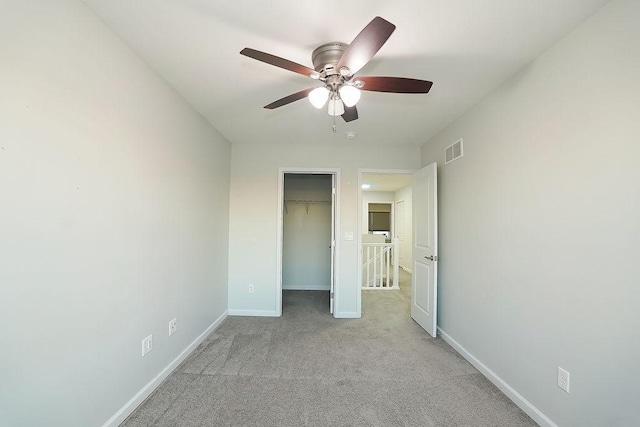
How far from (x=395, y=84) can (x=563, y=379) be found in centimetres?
203

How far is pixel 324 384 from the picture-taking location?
2275mm

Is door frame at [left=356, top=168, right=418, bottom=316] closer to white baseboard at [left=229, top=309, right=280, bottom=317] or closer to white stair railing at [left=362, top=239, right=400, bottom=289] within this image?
white baseboard at [left=229, top=309, right=280, bottom=317]

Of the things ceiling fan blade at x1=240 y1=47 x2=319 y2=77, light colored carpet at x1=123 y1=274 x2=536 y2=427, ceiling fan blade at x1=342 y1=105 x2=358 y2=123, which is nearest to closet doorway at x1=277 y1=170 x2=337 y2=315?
light colored carpet at x1=123 y1=274 x2=536 y2=427

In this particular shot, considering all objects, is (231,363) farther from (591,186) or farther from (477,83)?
(477,83)

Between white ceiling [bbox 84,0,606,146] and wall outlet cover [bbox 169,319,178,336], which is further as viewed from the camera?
wall outlet cover [bbox 169,319,178,336]

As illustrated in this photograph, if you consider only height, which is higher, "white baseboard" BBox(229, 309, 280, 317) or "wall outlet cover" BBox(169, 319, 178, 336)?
"wall outlet cover" BBox(169, 319, 178, 336)

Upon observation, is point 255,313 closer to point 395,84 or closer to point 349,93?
point 349,93

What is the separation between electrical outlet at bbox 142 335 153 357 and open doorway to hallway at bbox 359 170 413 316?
9.03ft

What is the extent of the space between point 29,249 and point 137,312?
90cm

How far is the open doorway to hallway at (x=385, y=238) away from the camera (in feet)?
18.2

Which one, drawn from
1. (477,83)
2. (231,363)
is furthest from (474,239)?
(231,363)

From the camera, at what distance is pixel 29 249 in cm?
124

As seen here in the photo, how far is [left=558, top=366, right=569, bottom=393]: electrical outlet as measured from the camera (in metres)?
1.65

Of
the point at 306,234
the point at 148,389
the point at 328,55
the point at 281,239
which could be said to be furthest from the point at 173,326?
the point at 306,234
